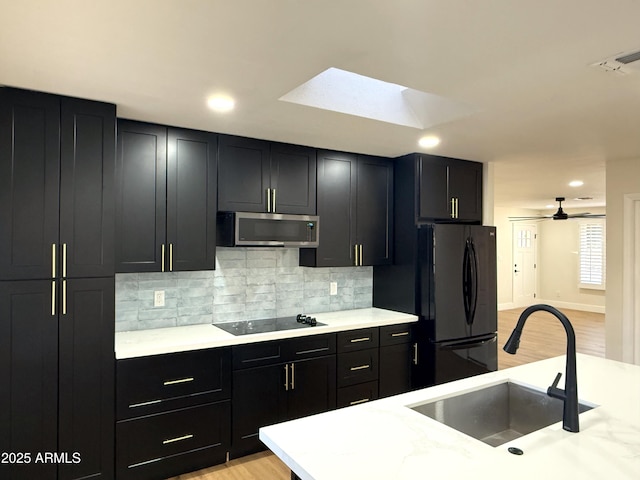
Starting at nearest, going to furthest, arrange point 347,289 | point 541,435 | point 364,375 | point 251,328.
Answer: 1. point 541,435
2. point 251,328
3. point 364,375
4. point 347,289

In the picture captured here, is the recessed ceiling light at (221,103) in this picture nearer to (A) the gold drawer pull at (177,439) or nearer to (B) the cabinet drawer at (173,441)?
(B) the cabinet drawer at (173,441)

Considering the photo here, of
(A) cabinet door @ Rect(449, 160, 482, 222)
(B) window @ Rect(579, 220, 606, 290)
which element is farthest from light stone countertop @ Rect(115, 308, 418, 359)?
(B) window @ Rect(579, 220, 606, 290)

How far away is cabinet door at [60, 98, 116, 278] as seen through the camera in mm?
2398

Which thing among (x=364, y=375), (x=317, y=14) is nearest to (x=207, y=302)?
(x=364, y=375)

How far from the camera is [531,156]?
13.2 ft

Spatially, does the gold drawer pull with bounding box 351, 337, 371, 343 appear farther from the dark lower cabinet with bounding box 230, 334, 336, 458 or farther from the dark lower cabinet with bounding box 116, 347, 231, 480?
the dark lower cabinet with bounding box 116, 347, 231, 480

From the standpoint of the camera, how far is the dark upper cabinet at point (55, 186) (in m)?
2.26

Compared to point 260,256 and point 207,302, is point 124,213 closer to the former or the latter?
point 207,302

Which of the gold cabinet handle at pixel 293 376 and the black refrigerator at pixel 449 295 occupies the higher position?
the black refrigerator at pixel 449 295

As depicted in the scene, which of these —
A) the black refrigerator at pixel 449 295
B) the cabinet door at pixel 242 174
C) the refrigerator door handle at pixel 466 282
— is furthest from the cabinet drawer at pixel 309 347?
the refrigerator door handle at pixel 466 282

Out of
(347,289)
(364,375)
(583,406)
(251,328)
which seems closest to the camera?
(583,406)

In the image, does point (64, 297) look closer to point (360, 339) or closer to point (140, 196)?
point (140, 196)

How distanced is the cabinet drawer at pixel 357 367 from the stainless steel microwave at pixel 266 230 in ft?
3.18

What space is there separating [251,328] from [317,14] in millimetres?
2370
